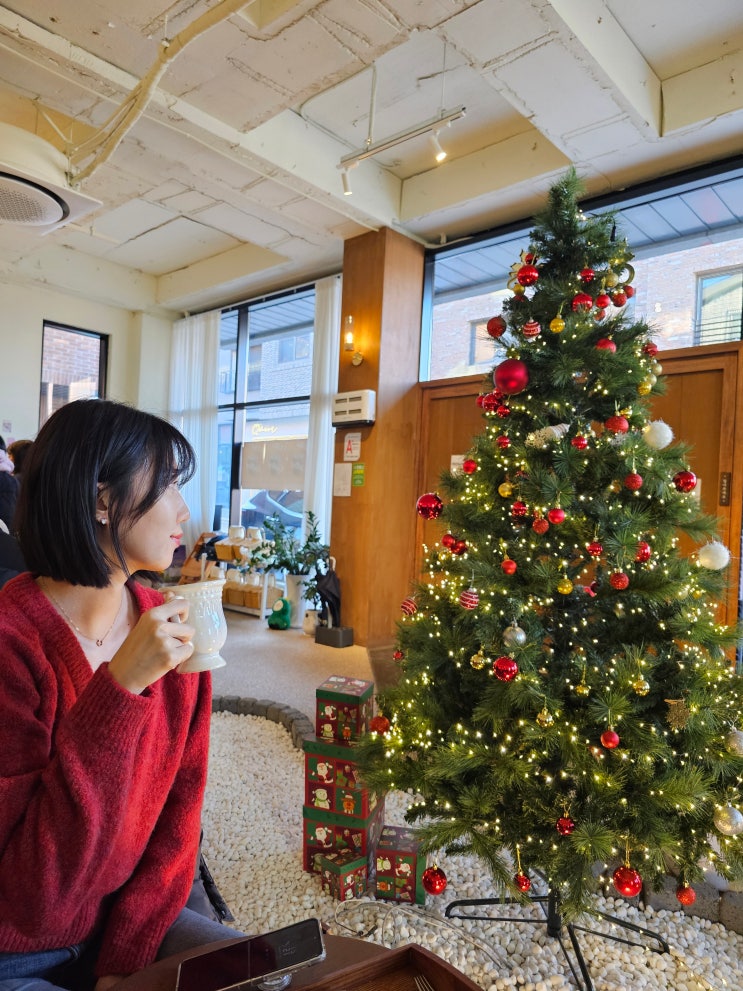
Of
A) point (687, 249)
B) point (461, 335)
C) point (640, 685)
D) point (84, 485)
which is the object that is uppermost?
point (687, 249)

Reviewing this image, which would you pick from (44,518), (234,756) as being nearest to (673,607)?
(44,518)

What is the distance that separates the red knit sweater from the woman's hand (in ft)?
0.06

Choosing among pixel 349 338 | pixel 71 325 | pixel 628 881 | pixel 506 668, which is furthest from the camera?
pixel 71 325

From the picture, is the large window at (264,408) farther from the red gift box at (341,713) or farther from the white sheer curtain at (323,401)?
the red gift box at (341,713)

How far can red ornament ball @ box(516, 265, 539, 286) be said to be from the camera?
1.83 metres

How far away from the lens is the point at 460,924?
174cm

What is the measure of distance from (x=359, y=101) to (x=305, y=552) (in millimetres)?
3351

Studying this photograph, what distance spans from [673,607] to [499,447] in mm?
635

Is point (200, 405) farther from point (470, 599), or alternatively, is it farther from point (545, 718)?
point (545, 718)

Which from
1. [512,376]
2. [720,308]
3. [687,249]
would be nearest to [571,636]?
[512,376]

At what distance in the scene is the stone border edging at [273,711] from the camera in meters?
2.99

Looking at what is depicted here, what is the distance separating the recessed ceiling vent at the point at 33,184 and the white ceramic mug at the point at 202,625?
122 inches

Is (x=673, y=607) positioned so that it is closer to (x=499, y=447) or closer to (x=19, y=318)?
(x=499, y=447)

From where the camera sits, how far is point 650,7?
2.90m
